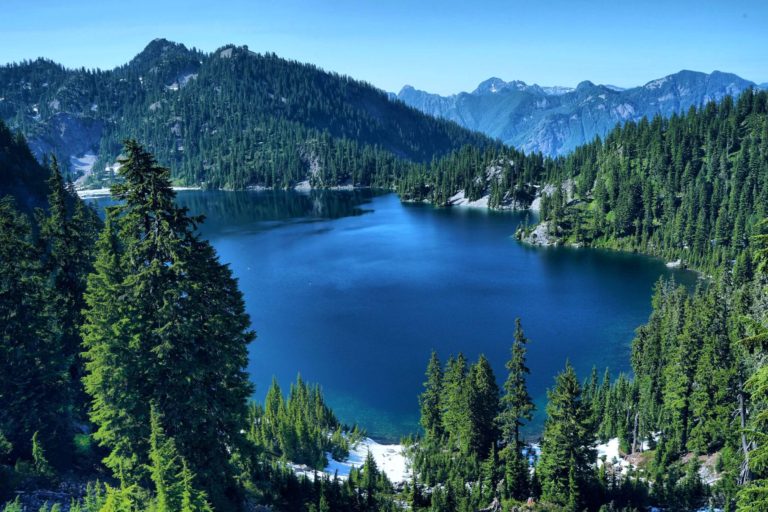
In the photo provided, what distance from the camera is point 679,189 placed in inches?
6211

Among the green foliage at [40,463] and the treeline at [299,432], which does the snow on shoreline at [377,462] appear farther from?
the green foliage at [40,463]

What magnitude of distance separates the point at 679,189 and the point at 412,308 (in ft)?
358

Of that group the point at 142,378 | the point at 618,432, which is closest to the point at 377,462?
the point at 142,378

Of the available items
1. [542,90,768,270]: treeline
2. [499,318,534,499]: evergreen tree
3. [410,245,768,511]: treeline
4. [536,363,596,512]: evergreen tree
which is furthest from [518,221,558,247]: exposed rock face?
[536,363,596,512]: evergreen tree

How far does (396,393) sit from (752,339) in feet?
177

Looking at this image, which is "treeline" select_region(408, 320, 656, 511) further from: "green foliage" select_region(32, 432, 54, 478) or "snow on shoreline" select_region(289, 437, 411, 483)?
"green foliage" select_region(32, 432, 54, 478)

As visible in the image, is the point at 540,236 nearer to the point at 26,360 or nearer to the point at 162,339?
the point at 26,360

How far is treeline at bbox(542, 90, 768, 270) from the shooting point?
133125 mm

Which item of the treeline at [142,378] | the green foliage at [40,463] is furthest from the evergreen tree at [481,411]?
the green foliage at [40,463]

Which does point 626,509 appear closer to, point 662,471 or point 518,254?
point 662,471

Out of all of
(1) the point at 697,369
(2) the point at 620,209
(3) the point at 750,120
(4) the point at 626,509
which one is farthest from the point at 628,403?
(3) the point at 750,120

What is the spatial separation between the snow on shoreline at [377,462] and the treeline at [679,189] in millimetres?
102701

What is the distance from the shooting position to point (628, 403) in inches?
2264

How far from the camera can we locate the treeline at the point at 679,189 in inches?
5241
